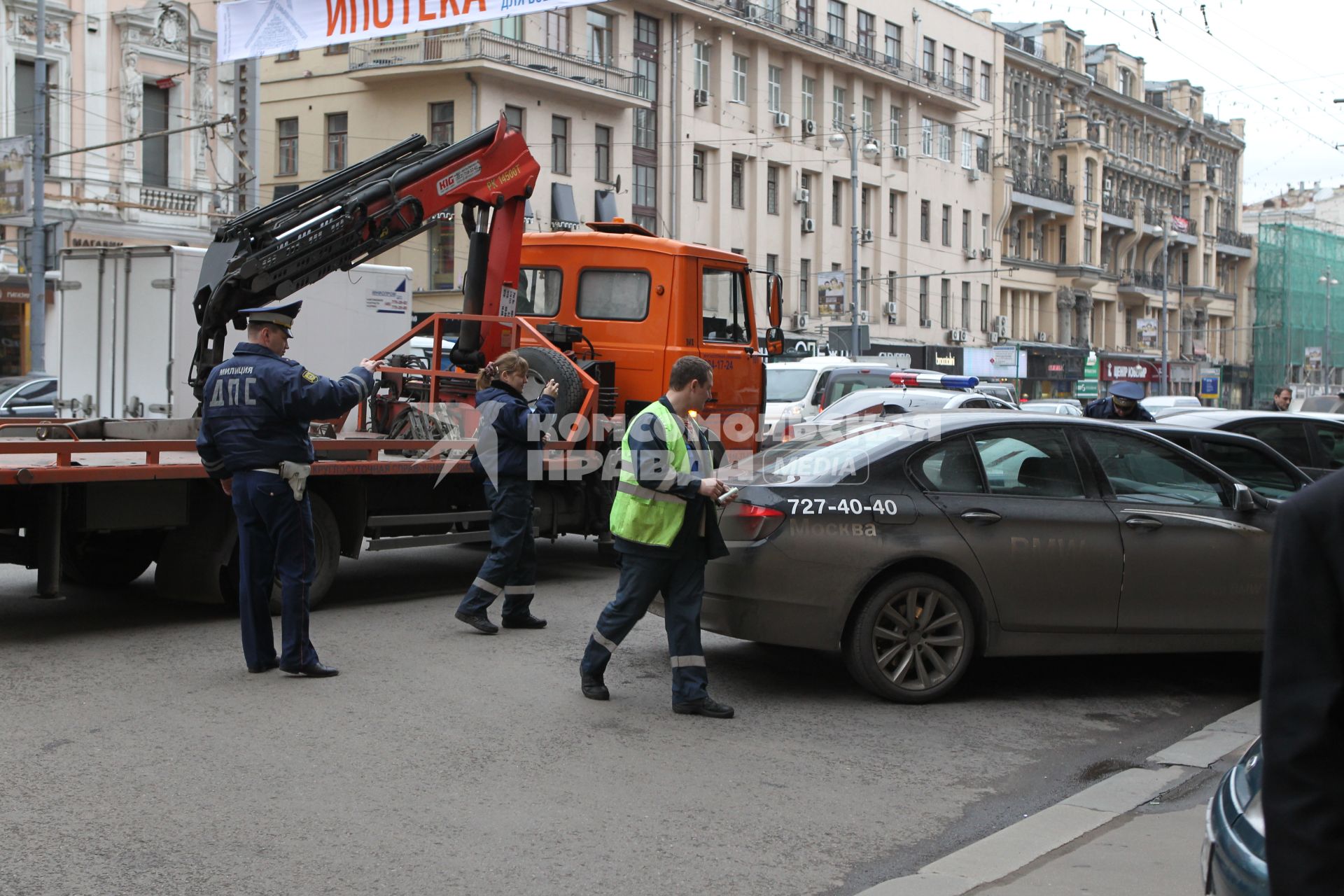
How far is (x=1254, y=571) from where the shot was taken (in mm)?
7625

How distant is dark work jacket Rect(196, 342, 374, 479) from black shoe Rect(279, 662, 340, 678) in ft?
3.56

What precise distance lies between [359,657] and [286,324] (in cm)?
199

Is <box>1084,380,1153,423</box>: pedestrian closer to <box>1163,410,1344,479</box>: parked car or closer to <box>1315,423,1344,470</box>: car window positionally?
<box>1163,410,1344,479</box>: parked car

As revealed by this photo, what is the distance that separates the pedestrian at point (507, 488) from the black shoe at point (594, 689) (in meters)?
1.82

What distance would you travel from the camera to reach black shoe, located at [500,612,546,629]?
906 centimetres

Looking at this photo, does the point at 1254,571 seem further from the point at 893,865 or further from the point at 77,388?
the point at 77,388

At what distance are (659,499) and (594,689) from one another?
111 centimetres

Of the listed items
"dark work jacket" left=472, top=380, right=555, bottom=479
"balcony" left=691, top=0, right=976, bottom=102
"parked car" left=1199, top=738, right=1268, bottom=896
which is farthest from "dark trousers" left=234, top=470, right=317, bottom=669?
"balcony" left=691, top=0, right=976, bottom=102

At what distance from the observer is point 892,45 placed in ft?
183

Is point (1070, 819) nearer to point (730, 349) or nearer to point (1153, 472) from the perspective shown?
point (1153, 472)

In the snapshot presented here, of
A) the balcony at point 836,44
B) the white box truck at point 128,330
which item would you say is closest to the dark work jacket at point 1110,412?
the white box truck at point 128,330

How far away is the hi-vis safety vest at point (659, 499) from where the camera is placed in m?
6.68

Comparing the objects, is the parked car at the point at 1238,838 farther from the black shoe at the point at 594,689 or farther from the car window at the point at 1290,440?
the car window at the point at 1290,440

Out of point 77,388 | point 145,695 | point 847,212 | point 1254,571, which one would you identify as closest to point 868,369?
point 77,388
